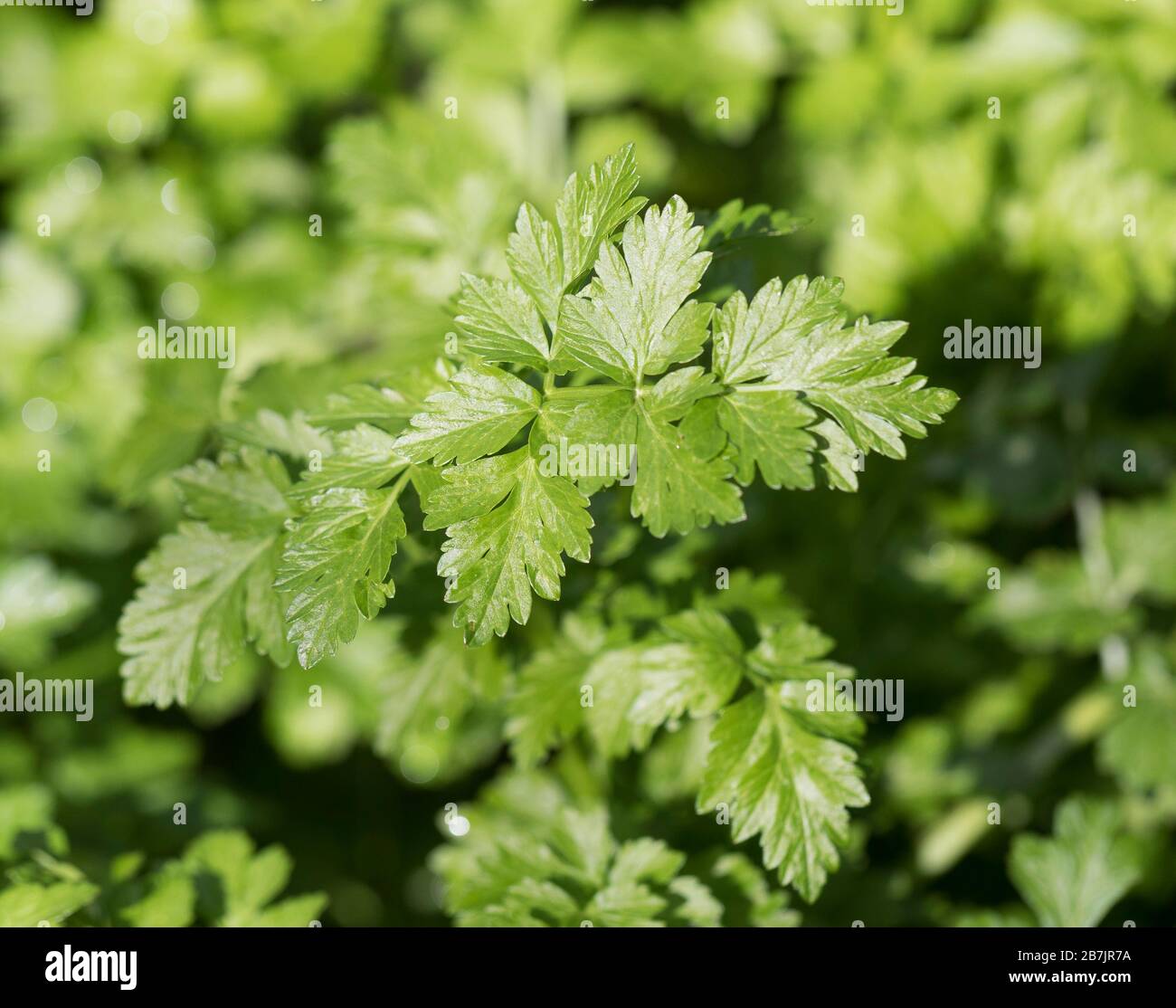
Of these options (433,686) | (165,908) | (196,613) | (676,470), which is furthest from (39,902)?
(676,470)

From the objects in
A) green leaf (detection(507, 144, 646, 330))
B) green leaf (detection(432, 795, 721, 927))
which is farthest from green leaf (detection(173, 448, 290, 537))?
green leaf (detection(432, 795, 721, 927))

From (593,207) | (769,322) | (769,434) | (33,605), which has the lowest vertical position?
(33,605)

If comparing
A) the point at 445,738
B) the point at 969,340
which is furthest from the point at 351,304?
the point at 969,340

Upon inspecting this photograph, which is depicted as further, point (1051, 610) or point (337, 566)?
point (1051, 610)

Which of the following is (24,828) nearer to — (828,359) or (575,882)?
(575,882)

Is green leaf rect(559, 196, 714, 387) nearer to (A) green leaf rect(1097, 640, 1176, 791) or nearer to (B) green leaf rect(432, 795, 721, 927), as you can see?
(B) green leaf rect(432, 795, 721, 927)

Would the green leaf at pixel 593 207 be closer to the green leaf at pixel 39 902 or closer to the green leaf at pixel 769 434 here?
the green leaf at pixel 769 434

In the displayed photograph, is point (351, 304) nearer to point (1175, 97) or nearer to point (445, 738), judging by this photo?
point (445, 738)
